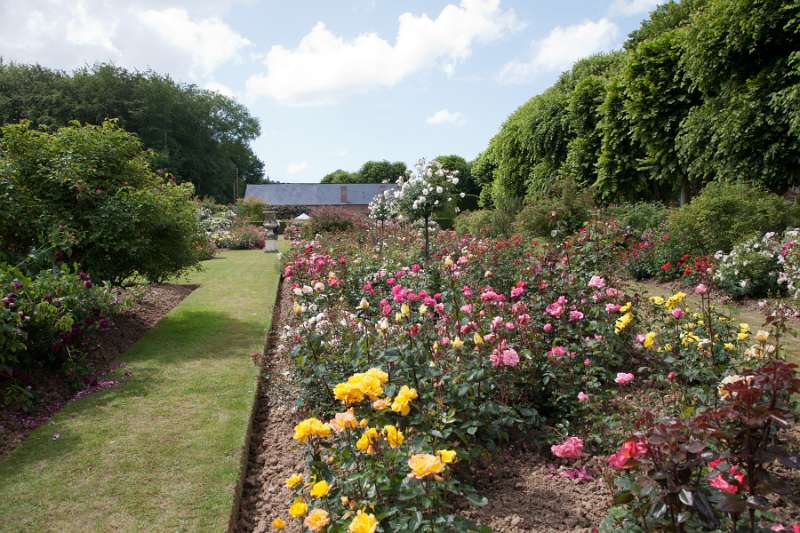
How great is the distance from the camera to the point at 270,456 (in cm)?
331

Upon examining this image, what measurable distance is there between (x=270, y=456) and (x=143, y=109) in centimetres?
3876

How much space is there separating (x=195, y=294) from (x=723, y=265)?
8102 mm

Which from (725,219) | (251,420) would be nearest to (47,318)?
(251,420)

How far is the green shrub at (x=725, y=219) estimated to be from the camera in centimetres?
845

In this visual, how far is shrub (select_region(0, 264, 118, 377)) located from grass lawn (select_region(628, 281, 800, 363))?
4636 mm

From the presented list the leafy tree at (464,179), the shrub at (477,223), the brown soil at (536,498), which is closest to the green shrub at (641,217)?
the shrub at (477,223)

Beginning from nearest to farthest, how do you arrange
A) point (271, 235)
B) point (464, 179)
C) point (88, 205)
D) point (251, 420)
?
point (251, 420) → point (88, 205) → point (271, 235) → point (464, 179)

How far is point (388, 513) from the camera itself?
5.98 ft

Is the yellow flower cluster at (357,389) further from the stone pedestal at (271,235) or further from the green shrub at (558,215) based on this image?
the stone pedestal at (271,235)

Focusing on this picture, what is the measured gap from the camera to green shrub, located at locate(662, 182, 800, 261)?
8445 millimetres

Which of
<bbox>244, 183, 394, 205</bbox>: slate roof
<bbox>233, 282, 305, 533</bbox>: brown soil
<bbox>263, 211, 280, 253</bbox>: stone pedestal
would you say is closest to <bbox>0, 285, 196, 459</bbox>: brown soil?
<bbox>233, 282, 305, 533</bbox>: brown soil

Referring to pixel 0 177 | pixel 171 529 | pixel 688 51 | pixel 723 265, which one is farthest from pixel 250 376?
pixel 688 51

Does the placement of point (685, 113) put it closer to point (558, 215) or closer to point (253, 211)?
point (558, 215)

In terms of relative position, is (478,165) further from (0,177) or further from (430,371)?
(430,371)
